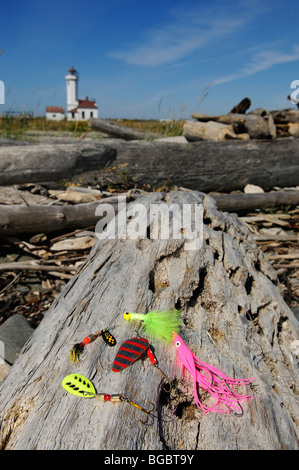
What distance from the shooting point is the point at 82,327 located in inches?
95.0

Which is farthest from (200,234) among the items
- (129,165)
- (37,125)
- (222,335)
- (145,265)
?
(37,125)

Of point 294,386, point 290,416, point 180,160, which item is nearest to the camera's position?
point 290,416

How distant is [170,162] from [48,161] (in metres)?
2.62

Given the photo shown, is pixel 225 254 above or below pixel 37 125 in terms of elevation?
below

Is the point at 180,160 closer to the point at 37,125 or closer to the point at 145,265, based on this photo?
the point at 145,265

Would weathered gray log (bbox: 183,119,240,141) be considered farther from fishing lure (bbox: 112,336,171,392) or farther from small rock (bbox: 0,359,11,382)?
fishing lure (bbox: 112,336,171,392)

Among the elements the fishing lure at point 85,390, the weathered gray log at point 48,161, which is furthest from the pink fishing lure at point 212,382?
the weathered gray log at point 48,161

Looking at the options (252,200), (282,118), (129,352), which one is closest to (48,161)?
(252,200)

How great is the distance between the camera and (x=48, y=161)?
618 centimetres

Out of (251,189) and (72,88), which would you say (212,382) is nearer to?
(251,189)

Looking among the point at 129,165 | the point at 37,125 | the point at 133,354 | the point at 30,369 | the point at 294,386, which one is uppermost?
the point at 37,125

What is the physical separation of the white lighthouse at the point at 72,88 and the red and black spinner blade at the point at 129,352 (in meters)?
78.8

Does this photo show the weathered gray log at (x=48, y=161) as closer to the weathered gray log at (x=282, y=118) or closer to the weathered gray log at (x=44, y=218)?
the weathered gray log at (x=44, y=218)

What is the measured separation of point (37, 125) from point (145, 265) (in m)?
11.1
